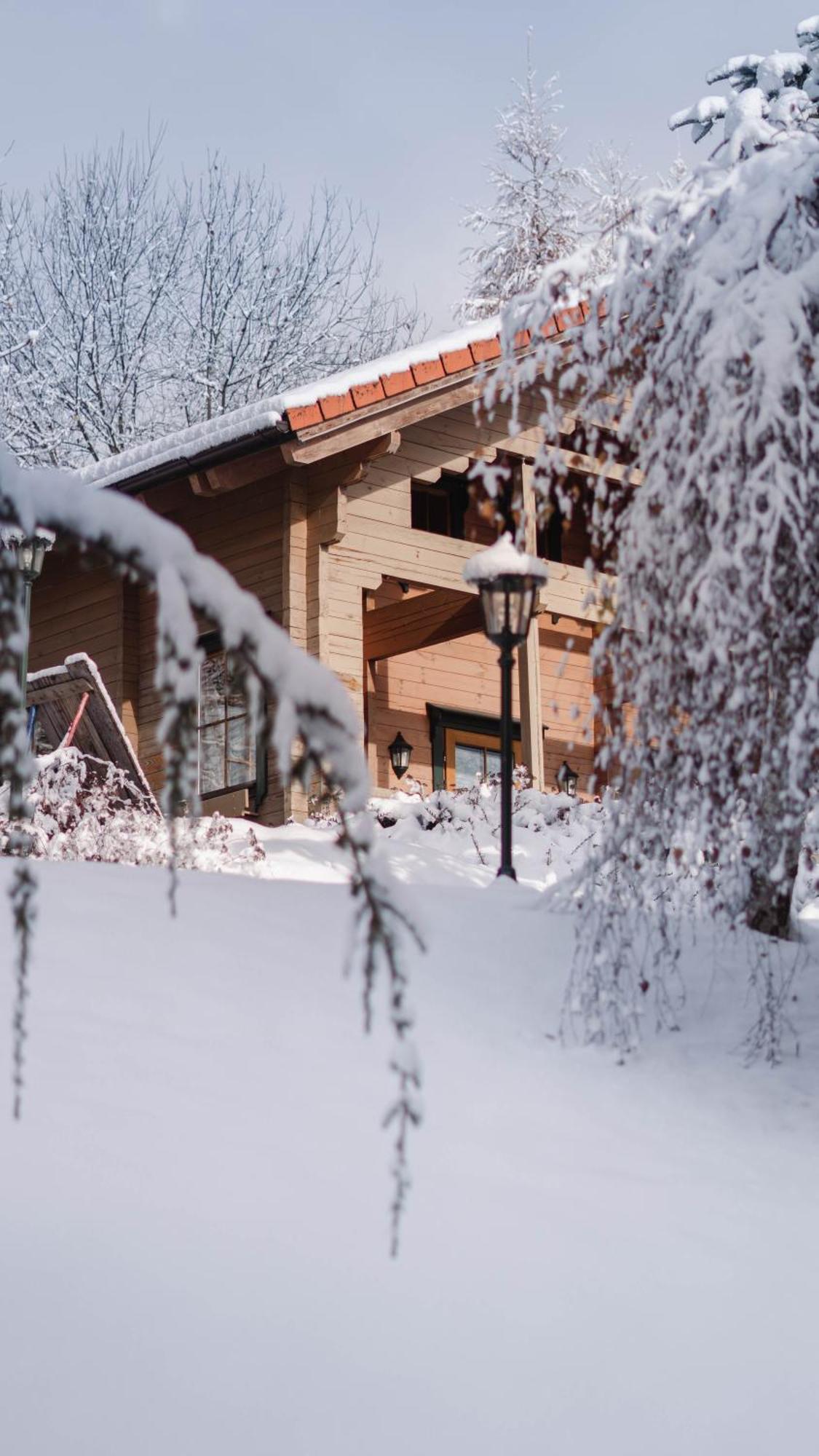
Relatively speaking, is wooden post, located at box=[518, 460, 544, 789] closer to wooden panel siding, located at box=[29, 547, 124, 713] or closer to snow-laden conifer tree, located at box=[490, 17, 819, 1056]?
wooden panel siding, located at box=[29, 547, 124, 713]

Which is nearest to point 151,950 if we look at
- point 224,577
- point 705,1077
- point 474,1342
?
point 705,1077

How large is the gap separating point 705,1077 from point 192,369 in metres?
19.7

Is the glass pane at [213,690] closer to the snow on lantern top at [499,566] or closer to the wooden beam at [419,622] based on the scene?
the wooden beam at [419,622]

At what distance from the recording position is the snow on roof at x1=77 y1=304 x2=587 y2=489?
11977mm

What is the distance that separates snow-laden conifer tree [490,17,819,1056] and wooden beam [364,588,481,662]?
22.9 feet

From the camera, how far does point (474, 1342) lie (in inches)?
174

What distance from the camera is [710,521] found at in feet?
20.1

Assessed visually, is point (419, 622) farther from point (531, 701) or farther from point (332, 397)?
point (332, 397)

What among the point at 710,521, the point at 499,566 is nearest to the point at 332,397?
the point at 499,566

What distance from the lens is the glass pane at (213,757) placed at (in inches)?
547

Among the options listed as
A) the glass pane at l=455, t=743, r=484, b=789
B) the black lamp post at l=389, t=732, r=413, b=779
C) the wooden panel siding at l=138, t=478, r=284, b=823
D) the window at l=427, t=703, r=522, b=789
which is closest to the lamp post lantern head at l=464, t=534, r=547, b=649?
the wooden panel siding at l=138, t=478, r=284, b=823

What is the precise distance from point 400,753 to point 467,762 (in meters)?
1.24

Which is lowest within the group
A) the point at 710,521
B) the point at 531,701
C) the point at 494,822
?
the point at 494,822

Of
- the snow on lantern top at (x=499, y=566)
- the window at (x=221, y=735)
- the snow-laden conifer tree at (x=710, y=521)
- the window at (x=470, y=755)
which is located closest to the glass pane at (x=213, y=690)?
the window at (x=221, y=735)
